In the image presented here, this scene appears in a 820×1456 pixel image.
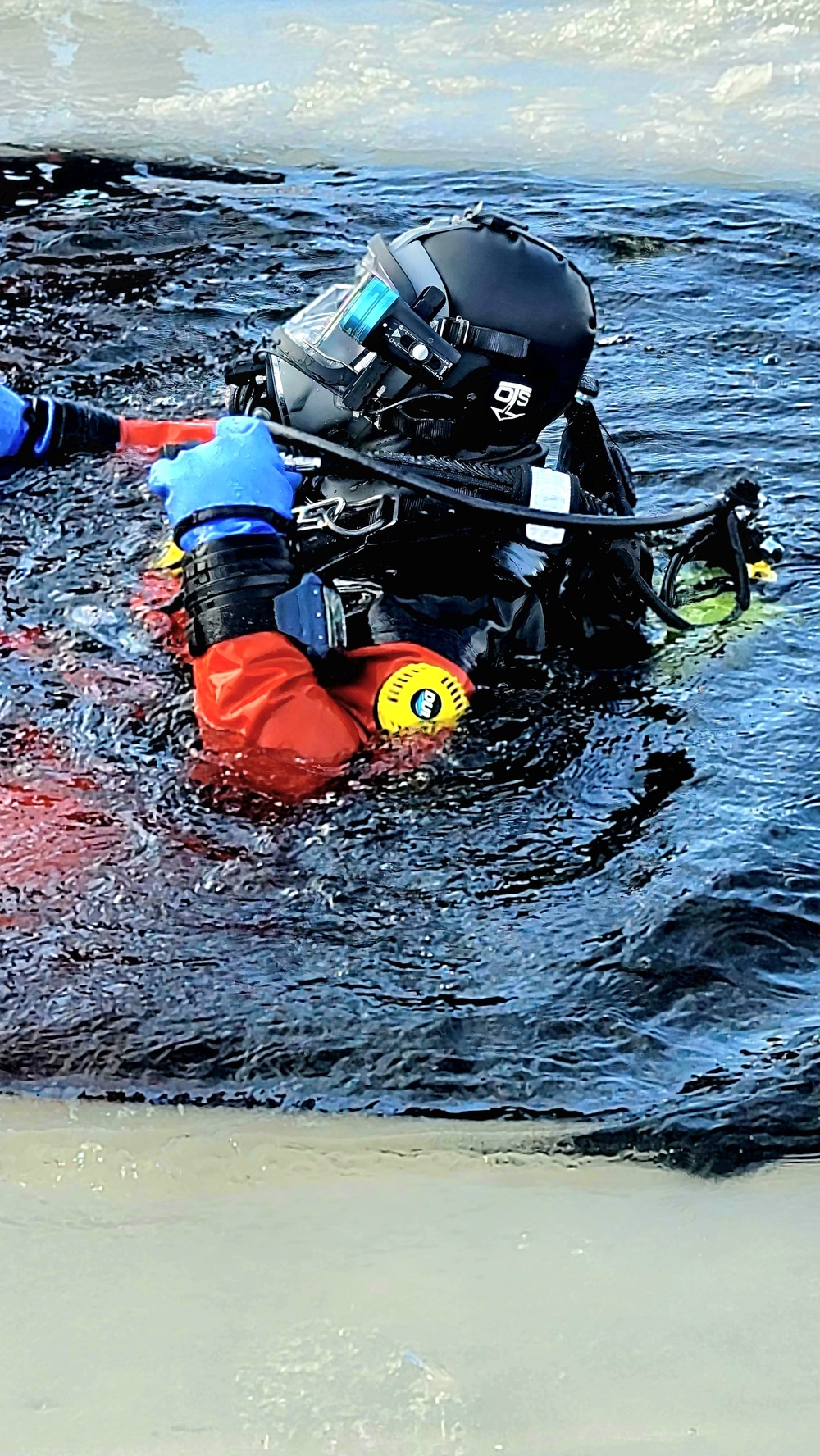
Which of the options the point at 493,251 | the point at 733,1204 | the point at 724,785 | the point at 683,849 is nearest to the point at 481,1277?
the point at 733,1204

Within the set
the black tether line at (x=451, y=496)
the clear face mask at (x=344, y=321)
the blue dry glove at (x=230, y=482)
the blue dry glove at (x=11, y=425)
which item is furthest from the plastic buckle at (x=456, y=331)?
the blue dry glove at (x=11, y=425)

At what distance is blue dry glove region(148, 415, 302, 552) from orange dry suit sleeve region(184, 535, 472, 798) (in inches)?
1.2

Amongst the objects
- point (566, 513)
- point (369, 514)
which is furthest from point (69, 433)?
point (566, 513)

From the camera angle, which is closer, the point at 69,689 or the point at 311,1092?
the point at 311,1092

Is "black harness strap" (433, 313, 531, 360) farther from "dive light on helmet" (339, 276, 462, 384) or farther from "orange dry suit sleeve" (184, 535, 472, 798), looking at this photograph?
"orange dry suit sleeve" (184, 535, 472, 798)

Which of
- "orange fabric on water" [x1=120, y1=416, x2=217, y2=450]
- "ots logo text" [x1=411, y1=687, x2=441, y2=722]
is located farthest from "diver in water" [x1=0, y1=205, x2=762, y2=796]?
"orange fabric on water" [x1=120, y1=416, x2=217, y2=450]

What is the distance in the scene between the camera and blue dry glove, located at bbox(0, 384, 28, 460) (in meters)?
2.77

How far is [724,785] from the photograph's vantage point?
9.26ft

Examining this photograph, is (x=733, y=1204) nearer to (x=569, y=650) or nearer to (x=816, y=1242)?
(x=816, y=1242)

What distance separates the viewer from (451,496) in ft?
8.12

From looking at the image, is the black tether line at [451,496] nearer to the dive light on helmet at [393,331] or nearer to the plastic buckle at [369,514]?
the plastic buckle at [369,514]

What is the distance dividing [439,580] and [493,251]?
58cm

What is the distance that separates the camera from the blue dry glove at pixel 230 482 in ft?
8.43

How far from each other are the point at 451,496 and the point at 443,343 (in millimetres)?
282
